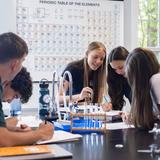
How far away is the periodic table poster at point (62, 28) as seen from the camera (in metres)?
3.40

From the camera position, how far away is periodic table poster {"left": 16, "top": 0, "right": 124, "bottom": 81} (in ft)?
11.2

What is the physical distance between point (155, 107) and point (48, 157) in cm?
78

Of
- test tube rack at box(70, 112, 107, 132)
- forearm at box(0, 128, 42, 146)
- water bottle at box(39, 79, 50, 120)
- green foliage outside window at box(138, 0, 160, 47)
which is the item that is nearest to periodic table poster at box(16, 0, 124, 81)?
green foliage outside window at box(138, 0, 160, 47)

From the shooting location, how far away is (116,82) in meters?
2.94

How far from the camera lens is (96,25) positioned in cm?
367

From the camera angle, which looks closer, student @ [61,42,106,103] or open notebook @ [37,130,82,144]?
open notebook @ [37,130,82,144]

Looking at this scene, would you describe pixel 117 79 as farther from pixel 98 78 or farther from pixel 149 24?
pixel 149 24

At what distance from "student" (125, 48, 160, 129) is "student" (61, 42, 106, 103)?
100 cm

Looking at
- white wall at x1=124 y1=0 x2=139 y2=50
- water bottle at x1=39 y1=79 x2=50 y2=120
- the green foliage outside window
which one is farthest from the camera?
the green foliage outside window

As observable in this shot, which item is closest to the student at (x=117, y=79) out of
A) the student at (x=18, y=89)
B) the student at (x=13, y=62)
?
the student at (x=18, y=89)

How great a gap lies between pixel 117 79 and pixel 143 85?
110 centimetres

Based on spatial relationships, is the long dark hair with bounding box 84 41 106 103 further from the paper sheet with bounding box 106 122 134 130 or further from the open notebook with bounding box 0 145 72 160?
the open notebook with bounding box 0 145 72 160

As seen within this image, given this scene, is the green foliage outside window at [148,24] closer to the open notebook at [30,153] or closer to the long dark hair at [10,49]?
the long dark hair at [10,49]

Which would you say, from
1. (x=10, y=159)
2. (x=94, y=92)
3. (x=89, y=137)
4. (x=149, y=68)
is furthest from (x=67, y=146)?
(x=94, y=92)
